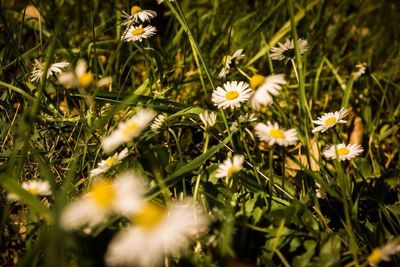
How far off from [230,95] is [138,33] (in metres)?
0.40

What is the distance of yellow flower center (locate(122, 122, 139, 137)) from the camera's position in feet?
2.95

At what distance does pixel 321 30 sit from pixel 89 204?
1689mm

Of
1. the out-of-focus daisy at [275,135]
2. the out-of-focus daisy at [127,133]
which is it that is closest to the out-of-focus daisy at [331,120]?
the out-of-focus daisy at [275,135]

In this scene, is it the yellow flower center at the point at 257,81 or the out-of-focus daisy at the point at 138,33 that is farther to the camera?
the out-of-focus daisy at the point at 138,33

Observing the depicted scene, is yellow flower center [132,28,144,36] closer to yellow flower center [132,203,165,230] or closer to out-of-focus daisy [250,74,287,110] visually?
out-of-focus daisy [250,74,287,110]

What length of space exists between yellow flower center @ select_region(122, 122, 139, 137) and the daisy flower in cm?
25

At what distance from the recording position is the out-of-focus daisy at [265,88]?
2.97 feet

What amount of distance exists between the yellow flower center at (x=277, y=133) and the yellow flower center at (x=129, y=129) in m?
0.31

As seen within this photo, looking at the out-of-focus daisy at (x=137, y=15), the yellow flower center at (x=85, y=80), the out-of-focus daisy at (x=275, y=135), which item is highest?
the yellow flower center at (x=85, y=80)

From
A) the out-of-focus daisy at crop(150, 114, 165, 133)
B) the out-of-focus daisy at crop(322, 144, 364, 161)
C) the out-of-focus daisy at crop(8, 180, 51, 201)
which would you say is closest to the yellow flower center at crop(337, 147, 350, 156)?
the out-of-focus daisy at crop(322, 144, 364, 161)

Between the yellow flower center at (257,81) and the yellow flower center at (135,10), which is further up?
the yellow flower center at (135,10)

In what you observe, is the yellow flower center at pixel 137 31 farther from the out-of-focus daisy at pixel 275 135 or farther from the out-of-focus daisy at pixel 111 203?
the out-of-focus daisy at pixel 111 203

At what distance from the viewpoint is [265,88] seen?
3.07 feet

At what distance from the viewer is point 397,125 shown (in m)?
1.52
